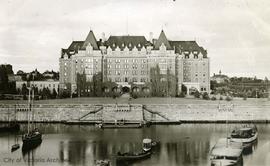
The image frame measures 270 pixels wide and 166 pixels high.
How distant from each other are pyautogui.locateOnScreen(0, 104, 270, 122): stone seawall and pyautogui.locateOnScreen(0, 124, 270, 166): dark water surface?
293mm

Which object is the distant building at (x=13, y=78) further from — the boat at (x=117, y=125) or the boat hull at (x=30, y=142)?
the boat at (x=117, y=125)

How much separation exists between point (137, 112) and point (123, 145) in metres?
1.49

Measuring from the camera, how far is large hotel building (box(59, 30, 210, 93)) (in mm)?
6729

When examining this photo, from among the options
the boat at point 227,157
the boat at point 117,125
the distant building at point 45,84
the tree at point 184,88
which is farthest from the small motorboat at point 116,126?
the boat at point 227,157

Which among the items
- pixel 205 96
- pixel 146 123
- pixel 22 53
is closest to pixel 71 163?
pixel 22 53

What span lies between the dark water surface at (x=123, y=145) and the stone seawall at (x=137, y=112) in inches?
11.5

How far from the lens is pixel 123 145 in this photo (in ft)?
17.3

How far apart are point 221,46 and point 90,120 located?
10.2 feet

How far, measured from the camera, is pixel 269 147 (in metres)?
4.71

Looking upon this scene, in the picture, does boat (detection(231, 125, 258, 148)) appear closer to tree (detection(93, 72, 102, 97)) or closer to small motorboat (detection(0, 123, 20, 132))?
tree (detection(93, 72, 102, 97))

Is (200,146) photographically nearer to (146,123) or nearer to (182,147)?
(182,147)

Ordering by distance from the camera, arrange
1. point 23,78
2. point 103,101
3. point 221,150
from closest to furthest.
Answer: point 221,150 < point 23,78 < point 103,101

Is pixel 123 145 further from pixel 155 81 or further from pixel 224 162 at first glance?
pixel 155 81

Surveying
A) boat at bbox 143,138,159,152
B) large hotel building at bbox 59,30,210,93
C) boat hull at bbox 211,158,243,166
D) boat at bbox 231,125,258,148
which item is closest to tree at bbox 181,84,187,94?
large hotel building at bbox 59,30,210,93
